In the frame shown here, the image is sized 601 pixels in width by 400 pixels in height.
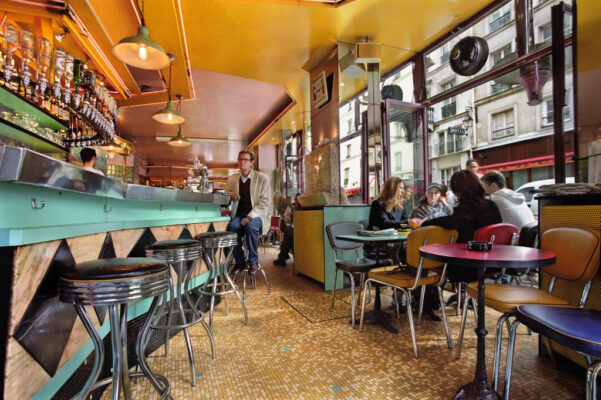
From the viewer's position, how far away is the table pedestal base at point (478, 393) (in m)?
1.63

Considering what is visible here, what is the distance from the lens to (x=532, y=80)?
12.1ft

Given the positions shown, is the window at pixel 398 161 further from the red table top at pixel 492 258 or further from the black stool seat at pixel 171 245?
the black stool seat at pixel 171 245

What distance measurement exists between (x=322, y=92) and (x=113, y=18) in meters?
3.22

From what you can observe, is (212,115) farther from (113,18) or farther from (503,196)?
(503,196)

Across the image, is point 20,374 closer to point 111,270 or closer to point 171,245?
point 111,270

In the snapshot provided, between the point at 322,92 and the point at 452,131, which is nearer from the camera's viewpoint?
the point at 322,92

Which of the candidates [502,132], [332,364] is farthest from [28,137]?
[502,132]

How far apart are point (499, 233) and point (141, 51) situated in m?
Result: 3.87

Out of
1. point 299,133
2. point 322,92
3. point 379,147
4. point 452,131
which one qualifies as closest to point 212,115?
point 299,133

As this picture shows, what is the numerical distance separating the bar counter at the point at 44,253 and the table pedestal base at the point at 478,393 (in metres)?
1.96

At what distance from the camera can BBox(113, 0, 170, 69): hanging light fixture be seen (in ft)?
10.0

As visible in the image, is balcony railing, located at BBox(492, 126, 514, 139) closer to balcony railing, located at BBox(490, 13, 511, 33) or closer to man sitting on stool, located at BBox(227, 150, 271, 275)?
balcony railing, located at BBox(490, 13, 511, 33)

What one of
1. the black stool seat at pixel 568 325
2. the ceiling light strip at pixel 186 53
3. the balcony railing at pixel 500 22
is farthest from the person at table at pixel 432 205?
the ceiling light strip at pixel 186 53

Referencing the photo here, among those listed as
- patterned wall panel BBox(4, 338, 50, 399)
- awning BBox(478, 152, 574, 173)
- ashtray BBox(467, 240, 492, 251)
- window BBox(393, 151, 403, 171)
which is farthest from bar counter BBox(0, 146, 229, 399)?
awning BBox(478, 152, 574, 173)
